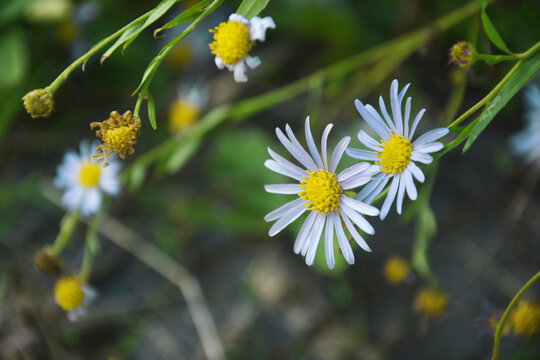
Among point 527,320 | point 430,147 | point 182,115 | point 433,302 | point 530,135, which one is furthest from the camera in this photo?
point 182,115

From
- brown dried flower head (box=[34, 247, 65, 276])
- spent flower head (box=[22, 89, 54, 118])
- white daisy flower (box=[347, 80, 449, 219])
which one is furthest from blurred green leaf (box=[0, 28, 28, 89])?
white daisy flower (box=[347, 80, 449, 219])

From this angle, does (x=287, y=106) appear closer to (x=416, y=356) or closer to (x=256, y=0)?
(x=416, y=356)

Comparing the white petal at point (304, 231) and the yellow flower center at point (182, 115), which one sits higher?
the yellow flower center at point (182, 115)

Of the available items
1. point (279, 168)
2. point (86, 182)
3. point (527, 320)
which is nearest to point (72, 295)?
point (86, 182)

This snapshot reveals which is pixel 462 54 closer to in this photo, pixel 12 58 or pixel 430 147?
pixel 430 147

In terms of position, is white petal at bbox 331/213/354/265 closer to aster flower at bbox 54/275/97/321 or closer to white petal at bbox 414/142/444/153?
white petal at bbox 414/142/444/153

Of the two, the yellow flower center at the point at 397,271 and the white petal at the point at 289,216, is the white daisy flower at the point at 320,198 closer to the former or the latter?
the white petal at the point at 289,216

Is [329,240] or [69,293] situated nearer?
[329,240]

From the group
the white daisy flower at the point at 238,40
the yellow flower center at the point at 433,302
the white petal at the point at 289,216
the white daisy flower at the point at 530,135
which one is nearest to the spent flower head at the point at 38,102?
the white daisy flower at the point at 238,40
